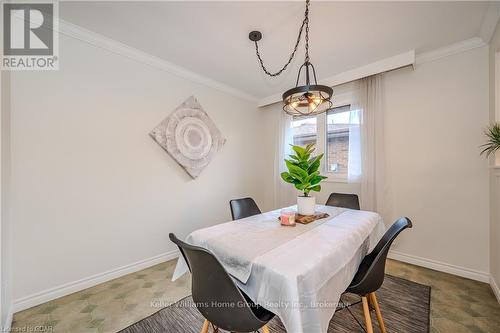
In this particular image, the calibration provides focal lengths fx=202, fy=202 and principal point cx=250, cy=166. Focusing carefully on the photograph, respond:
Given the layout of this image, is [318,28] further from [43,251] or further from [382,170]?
[43,251]

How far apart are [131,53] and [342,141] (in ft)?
9.92

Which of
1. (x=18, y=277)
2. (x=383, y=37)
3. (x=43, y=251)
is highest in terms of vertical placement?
(x=383, y=37)

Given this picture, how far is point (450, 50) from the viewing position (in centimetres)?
226

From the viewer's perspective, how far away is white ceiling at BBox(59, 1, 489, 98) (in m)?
1.74

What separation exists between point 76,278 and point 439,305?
11.0 ft

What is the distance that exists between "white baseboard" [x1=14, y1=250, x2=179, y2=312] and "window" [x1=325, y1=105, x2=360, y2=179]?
9.07 ft

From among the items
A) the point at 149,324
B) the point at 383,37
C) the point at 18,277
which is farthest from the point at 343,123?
the point at 18,277

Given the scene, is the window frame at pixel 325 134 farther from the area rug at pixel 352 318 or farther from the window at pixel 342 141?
the area rug at pixel 352 318

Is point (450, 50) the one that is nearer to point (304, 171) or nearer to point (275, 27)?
point (275, 27)

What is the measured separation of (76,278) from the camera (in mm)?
1986

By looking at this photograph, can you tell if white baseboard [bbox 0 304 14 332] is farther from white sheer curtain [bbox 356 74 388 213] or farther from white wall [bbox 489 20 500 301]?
white wall [bbox 489 20 500 301]

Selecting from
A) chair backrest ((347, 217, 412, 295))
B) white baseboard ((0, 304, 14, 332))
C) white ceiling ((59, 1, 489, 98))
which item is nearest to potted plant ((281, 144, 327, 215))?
chair backrest ((347, 217, 412, 295))

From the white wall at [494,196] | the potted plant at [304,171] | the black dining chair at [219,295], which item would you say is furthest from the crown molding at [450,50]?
the black dining chair at [219,295]

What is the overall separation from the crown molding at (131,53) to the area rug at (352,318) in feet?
8.71
